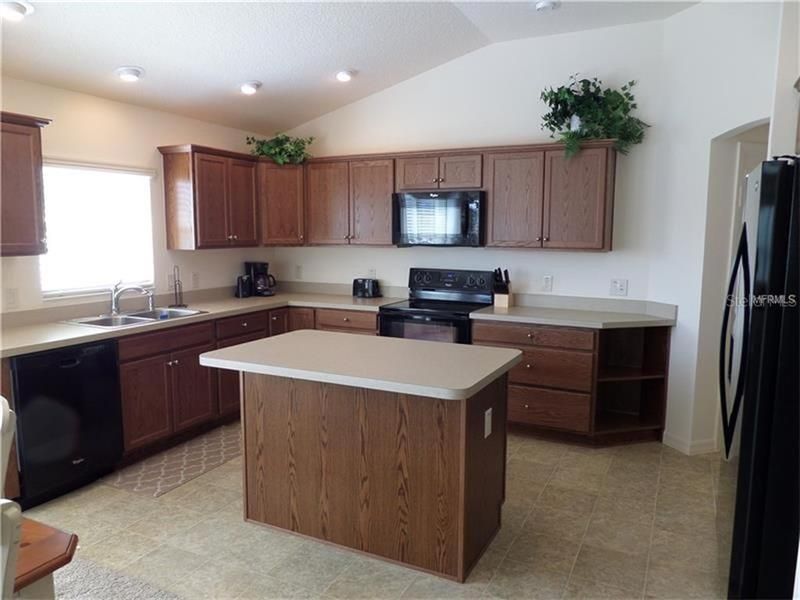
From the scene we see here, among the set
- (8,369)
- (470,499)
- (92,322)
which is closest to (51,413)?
(8,369)

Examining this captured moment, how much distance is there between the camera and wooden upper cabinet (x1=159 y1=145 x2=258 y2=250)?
4301mm

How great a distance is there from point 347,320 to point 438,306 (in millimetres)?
788

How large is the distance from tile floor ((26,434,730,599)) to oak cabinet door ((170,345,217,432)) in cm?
58

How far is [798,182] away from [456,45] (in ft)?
9.90

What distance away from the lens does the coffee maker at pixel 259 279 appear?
5.19m

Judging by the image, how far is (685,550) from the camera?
Result: 2.65m

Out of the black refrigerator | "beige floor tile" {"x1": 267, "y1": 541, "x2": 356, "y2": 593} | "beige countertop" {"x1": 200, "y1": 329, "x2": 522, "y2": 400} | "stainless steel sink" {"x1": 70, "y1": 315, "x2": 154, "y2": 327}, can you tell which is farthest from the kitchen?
the black refrigerator

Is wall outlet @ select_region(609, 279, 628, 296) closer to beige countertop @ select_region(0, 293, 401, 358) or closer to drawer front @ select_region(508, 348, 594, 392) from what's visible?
drawer front @ select_region(508, 348, 594, 392)

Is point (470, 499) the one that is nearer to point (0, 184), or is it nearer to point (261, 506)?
point (261, 506)

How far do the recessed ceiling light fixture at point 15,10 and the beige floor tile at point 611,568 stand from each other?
3722 millimetres

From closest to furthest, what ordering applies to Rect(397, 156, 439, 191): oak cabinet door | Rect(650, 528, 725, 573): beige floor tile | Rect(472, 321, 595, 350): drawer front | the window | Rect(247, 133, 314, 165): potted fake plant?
1. Rect(650, 528, 725, 573): beige floor tile
2. the window
3. Rect(472, 321, 595, 350): drawer front
4. Rect(397, 156, 439, 191): oak cabinet door
5. Rect(247, 133, 314, 165): potted fake plant

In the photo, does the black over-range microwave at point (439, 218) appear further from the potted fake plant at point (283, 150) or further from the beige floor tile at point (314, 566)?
the beige floor tile at point (314, 566)

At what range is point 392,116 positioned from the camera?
16.1 ft

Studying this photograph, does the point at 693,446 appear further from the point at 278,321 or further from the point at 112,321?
the point at 112,321
